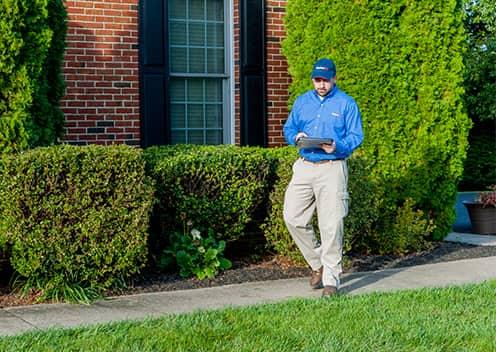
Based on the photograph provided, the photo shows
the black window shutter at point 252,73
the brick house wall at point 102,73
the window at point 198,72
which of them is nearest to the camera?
the brick house wall at point 102,73

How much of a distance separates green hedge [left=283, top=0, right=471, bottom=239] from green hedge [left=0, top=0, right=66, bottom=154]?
3666 millimetres

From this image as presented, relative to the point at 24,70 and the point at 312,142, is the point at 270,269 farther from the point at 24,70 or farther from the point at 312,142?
the point at 24,70

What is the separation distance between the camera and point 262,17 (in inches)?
422

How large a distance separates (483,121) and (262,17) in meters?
12.7

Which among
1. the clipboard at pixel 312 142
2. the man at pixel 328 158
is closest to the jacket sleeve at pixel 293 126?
the man at pixel 328 158

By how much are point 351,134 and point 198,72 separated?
12.5 ft

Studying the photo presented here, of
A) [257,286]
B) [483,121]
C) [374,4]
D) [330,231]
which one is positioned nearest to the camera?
[330,231]

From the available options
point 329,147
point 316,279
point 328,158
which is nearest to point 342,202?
point 328,158

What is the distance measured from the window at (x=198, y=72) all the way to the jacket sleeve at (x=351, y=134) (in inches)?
144

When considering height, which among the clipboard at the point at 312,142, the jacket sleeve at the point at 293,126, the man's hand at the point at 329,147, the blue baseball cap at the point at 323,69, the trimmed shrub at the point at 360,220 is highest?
the blue baseball cap at the point at 323,69

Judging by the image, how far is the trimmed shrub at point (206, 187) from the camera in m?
8.23

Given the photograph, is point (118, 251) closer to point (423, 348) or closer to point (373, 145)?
point (423, 348)

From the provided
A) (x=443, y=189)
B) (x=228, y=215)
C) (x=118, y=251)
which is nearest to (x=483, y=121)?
(x=443, y=189)

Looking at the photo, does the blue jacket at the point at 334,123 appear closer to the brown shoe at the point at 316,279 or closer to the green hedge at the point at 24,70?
the brown shoe at the point at 316,279
